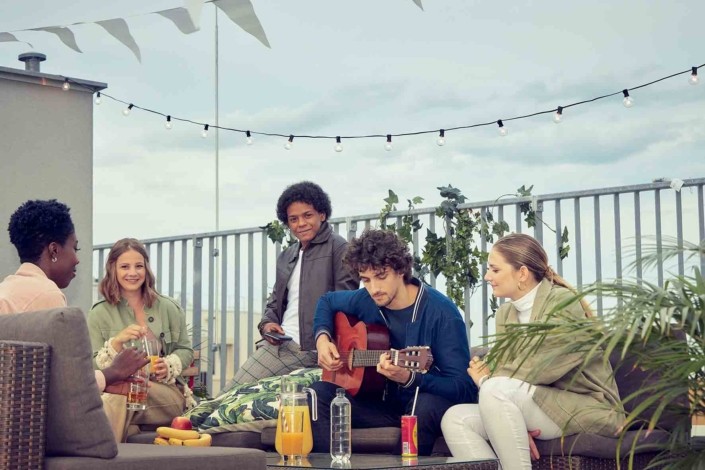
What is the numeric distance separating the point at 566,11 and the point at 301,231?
2081mm

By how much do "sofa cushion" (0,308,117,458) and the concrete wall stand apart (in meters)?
3.99

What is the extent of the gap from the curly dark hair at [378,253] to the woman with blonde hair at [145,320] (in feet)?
3.66

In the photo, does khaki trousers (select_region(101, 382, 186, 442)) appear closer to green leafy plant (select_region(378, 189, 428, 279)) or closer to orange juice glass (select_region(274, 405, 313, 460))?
orange juice glass (select_region(274, 405, 313, 460))

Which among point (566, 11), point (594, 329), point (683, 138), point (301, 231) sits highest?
point (566, 11)

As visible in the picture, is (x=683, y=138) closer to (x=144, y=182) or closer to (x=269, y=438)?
(x=269, y=438)

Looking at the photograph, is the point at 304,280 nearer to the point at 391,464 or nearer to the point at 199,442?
the point at 199,442

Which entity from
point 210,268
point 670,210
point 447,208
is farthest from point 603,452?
point 210,268

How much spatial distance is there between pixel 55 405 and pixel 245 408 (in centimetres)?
180

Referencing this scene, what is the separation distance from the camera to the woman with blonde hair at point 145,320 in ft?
16.3

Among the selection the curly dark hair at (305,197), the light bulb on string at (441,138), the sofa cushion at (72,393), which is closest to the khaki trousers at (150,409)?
the curly dark hair at (305,197)

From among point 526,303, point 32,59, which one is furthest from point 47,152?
point 526,303

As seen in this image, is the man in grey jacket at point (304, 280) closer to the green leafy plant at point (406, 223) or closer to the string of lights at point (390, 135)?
the green leafy plant at point (406, 223)

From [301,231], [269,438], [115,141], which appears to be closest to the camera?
[269,438]

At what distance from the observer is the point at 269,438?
456 cm
